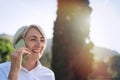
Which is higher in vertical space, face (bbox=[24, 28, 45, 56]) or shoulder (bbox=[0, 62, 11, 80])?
face (bbox=[24, 28, 45, 56])

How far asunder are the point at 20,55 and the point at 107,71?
3958 centimetres

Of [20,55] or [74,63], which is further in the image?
[74,63]

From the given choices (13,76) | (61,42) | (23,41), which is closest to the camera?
(13,76)

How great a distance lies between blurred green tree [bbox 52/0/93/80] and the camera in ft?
81.2

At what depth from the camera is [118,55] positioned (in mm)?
48531

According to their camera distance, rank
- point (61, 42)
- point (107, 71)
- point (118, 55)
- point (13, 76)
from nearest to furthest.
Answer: point (13, 76), point (61, 42), point (107, 71), point (118, 55)

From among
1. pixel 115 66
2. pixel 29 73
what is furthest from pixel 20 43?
pixel 115 66

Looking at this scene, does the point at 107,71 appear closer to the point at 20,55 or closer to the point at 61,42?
the point at 61,42

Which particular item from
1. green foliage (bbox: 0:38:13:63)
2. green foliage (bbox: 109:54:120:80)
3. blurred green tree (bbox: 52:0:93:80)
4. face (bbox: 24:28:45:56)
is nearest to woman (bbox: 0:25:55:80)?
face (bbox: 24:28:45:56)

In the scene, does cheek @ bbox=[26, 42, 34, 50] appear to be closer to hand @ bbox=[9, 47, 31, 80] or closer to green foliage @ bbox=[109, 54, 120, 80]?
hand @ bbox=[9, 47, 31, 80]

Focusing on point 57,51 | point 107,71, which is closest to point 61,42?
point 57,51

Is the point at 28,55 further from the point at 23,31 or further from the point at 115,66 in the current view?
the point at 115,66

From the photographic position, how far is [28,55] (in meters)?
3.16

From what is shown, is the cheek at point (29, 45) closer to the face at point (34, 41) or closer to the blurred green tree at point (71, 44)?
the face at point (34, 41)
